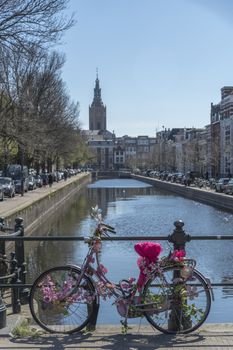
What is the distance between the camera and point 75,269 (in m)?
7.04

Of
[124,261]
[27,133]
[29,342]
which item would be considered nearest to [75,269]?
[29,342]

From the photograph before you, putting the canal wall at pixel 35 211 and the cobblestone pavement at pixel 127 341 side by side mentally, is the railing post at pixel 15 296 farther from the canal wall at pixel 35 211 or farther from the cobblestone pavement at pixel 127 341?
the canal wall at pixel 35 211

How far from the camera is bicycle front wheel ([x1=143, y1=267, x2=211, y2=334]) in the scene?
6.91 meters

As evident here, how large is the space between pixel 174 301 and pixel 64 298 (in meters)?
1.33

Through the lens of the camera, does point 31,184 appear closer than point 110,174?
Yes

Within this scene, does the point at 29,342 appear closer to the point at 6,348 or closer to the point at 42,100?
the point at 6,348

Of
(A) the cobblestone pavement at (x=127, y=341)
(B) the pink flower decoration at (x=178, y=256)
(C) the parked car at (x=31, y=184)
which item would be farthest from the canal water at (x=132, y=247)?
(C) the parked car at (x=31, y=184)

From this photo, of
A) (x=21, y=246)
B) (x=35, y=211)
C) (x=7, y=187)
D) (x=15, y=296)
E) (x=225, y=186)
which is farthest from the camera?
(x=225, y=186)

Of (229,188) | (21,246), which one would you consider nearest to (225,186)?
(229,188)

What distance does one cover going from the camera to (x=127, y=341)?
6.62 meters

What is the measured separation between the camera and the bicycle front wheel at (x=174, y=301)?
691 centimetres

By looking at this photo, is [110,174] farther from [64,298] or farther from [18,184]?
[64,298]

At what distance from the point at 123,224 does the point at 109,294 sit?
28736 mm

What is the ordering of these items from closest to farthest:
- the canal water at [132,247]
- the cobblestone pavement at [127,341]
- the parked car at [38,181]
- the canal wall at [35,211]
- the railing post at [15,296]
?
the cobblestone pavement at [127,341] → the railing post at [15,296] → the canal water at [132,247] → the canal wall at [35,211] → the parked car at [38,181]
